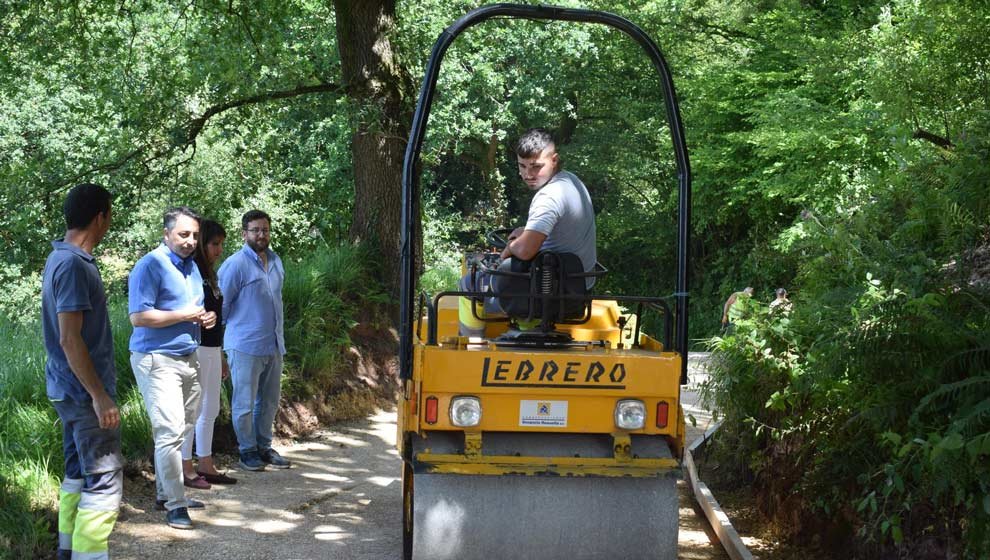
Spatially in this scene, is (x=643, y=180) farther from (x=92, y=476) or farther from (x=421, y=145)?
(x=92, y=476)

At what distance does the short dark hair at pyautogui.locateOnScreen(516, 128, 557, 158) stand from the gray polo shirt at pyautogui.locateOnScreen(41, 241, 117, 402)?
95.6 inches

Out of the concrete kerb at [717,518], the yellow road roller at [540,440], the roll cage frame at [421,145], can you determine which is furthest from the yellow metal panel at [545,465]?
the concrete kerb at [717,518]

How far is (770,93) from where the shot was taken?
3048 cm

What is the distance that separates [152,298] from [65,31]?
920 cm

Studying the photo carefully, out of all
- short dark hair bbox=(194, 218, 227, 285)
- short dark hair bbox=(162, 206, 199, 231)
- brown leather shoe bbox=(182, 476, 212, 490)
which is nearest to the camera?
short dark hair bbox=(162, 206, 199, 231)

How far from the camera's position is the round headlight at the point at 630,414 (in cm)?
584

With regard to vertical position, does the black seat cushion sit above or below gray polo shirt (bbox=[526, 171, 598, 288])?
below

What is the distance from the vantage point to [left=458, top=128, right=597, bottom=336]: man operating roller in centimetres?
600

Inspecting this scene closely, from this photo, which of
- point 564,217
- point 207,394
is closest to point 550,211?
point 564,217

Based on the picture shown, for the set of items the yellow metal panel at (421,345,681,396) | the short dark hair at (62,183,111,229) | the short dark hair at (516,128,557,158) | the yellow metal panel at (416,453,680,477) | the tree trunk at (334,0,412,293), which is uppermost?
the tree trunk at (334,0,412,293)

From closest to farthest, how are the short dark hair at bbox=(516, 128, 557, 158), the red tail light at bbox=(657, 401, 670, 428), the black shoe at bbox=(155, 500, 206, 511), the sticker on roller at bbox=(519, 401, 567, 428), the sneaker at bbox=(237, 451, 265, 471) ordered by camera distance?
→ the sticker on roller at bbox=(519, 401, 567, 428) < the red tail light at bbox=(657, 401, 670, 428) < the short dark hair at bbox=(516, 128, 557, 158) < the black shoe at bbox=(155, 500, 206, 511) < the sneaker at bbox=(237, 451, 265, 471)

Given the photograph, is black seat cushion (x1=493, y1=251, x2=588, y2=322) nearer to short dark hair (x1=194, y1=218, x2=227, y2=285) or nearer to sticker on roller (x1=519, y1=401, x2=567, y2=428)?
sticker on roller (x1=519, y1=401, x2=567, y2=428)

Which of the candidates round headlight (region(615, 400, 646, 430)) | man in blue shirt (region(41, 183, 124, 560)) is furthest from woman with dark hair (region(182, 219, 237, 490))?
round headlight (region(615, 400, 646, 430))

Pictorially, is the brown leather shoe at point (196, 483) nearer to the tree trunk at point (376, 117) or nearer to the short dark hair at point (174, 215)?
the short dark hair at point (174, 215)
